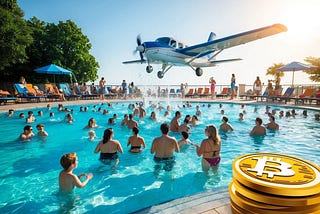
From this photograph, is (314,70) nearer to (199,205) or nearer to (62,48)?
(62,48)

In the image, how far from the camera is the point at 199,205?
2996mm

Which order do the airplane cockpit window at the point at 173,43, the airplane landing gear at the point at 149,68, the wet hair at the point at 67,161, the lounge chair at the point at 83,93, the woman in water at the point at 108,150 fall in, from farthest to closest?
the lounge chair at the point at 83,93
the airplane landing gear at the point at 149,68
the airplane cockpit window at the point at 173,43
the woman in water at the point at 108,150
the wet hair at the point at 67,161

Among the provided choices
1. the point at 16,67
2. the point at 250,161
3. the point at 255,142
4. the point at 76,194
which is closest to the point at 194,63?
the point at 255,142

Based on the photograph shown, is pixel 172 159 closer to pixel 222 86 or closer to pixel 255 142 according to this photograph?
pixel 255 142

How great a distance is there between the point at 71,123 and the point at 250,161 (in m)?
12.5

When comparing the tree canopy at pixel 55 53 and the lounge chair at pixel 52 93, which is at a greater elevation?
the tree canopy at pixel 55 53

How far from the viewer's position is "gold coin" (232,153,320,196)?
971 millimetres

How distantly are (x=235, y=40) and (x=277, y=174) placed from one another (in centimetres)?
1436

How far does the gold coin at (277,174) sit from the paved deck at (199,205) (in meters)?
1.76

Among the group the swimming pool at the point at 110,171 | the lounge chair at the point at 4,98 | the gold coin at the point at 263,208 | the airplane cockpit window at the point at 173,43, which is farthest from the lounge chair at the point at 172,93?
the gold coin at the point at 263,208

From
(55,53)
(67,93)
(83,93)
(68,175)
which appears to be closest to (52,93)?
(67,93)

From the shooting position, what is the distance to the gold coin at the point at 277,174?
971 mm

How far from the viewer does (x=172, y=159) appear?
19.0 feet

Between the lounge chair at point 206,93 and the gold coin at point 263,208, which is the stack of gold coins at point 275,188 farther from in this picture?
the lounge chair at point 206,93
